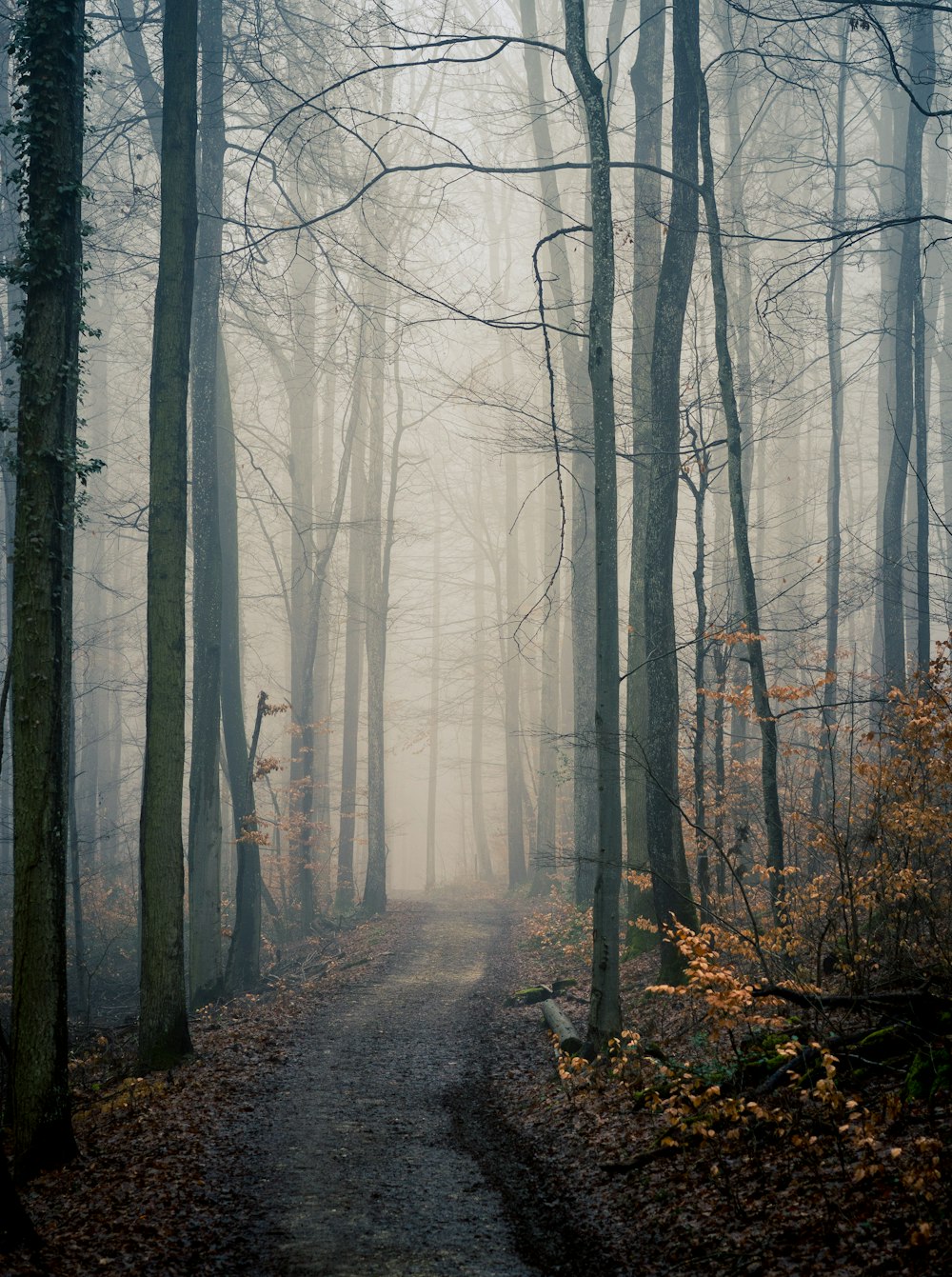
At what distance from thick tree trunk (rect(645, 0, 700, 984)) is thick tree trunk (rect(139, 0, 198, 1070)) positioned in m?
5.01

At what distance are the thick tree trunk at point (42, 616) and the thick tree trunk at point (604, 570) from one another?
431 cm

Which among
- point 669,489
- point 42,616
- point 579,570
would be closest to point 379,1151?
point 42,616

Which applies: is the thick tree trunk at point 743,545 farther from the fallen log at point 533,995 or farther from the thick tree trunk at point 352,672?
the thick tree trunk at point 352,672

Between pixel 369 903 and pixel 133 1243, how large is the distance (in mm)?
16448

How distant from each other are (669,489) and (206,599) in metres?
6.33

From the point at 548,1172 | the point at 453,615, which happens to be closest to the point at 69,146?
the point at 548,1172

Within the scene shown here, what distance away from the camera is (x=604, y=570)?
8.33 meters

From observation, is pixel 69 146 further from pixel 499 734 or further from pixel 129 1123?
pixel 499 734

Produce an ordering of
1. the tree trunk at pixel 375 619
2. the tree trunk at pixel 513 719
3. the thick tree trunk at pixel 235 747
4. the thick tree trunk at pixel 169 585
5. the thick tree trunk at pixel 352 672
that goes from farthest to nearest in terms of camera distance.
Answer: the tree trunk at pixel 513 719
the thick tree trunk at pixel 352 672
the tree trunk at pixel 375 619
the thick tree trunk at pixel 235 747
the thick tree trunk at pixel 169 585

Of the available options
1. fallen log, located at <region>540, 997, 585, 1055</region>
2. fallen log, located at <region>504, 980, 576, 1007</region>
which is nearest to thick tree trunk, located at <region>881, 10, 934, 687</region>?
fallen log, located at <region>504, 980, 576, 1007</region>

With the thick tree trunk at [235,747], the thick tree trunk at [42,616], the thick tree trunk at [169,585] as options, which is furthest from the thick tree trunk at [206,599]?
the thick tree trunk at [42,616]

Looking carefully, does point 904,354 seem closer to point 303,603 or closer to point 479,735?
point 303,603

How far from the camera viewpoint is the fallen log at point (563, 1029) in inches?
334

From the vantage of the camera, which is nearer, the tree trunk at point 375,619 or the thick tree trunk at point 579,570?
the thick tree trunk at point 579,570
